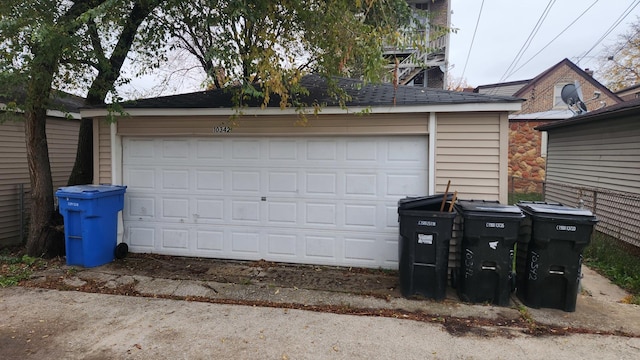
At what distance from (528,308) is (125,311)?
4.48 metres

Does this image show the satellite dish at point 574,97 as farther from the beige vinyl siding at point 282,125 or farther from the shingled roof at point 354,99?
the beige vinyl siding at point 282,125

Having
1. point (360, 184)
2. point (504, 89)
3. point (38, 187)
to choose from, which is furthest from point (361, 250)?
point (504, 89)

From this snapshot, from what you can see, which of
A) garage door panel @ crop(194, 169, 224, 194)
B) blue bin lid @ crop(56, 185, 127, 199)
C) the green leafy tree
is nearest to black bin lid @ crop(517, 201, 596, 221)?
garage door panel @ crop(194, 169, 224, 194)

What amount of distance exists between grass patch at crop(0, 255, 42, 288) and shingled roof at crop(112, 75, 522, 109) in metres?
2.74

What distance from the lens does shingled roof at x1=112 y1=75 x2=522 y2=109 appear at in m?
5.10

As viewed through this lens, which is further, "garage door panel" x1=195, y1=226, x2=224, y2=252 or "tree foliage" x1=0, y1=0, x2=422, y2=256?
"garage door panel" x1=195, y1=226, x2=224, y2=252

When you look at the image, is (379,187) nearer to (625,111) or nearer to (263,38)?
(263,38)

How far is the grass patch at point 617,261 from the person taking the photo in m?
5.02

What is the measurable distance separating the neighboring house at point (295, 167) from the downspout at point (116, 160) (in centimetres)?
2

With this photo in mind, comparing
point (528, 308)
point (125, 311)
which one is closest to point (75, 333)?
point (125, 311)

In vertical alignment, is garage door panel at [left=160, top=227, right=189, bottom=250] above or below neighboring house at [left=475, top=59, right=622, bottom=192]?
below

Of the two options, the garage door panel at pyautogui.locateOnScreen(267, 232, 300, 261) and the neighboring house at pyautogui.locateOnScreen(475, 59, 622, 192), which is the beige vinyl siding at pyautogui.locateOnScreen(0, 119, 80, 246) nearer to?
the garage door panel at pyautogui.locateOnScreen(267, 232, 300, 261)

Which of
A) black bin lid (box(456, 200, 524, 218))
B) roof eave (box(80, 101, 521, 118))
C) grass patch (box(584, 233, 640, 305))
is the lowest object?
grass patch (box(584, 233, 640, 305))

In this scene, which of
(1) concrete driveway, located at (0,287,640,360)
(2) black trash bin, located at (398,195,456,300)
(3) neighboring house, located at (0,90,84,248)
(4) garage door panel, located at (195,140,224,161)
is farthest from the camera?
(3) neighboring house, located at (0,90,84,248)
